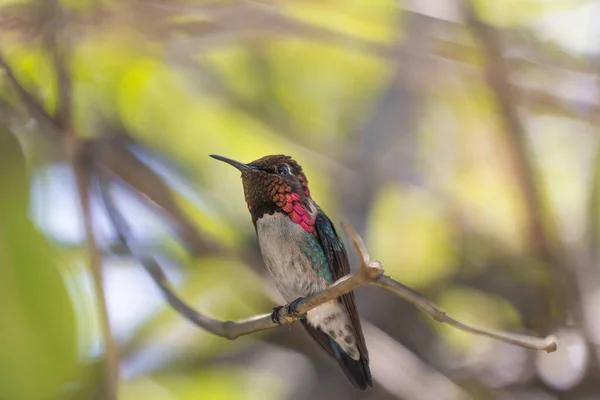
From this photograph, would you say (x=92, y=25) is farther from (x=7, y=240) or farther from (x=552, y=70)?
(x=552, y=70)

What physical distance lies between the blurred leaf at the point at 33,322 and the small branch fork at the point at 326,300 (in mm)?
219

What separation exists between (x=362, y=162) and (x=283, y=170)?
1642 millimetres

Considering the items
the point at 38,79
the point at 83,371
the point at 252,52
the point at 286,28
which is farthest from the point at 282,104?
the point at 83,371

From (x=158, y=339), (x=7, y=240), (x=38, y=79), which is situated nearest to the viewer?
(x=7, y=240)

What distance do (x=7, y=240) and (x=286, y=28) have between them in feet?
4.53

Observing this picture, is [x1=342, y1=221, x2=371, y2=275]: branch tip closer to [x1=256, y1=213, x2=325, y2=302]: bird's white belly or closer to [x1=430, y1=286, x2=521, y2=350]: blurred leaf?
[x1=256, y1=213, x2=325, y2=302]: bird's white belly

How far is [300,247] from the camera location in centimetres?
192

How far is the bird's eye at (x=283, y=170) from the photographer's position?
5.57 feet

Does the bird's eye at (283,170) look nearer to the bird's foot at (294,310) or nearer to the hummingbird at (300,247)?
the hummingbird at (300,247)

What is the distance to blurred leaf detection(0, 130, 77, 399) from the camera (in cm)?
178

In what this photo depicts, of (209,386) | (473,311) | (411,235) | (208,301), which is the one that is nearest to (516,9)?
(411,235)

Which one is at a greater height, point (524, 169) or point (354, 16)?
point (354, 16)

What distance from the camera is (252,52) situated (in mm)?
3443

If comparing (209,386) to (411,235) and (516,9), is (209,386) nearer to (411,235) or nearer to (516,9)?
(411,235)
